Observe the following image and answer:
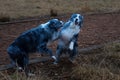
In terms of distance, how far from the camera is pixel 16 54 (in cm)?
648

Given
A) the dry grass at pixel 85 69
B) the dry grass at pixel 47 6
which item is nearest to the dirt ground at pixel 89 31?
the dry grass at pixel 85 69

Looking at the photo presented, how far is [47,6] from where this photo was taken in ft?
50.6

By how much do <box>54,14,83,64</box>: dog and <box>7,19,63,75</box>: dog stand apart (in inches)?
8.2

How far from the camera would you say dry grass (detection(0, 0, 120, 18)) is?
1372 cm

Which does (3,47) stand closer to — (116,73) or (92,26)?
(116,73)

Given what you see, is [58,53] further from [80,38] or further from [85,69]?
[80,38]

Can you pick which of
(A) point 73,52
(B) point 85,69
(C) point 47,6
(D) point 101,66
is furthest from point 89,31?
(C) point 47,6

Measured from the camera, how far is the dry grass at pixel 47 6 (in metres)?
13.7

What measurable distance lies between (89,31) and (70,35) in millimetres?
3521

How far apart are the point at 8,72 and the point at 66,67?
121cm

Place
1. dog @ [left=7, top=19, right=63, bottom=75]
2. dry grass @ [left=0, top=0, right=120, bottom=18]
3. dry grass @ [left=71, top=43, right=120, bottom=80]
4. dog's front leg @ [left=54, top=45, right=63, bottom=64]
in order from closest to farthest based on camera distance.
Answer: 1. dog @ [left=7, top=19, right=63, bottom=75]
2. dry grass @ [left=71, top=43, right=120, bottom=80]
3. dog's front leg @ [left=54, top=45, right=63, bottom=64]
4. dry grass @ [left=0, top=0, right=120, bottom=18]

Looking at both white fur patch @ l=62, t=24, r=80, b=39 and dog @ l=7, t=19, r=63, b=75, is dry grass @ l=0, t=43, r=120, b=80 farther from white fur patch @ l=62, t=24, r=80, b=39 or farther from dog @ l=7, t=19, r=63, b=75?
white fur patch @ l=62, t=24, r=80, b=39

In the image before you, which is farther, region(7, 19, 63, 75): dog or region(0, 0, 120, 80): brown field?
region(0, 0, 120, 80): brown field

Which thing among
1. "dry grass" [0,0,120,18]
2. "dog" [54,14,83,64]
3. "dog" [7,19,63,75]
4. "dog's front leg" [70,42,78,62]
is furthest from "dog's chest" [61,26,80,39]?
"dry grass" [0,0,120,18]
